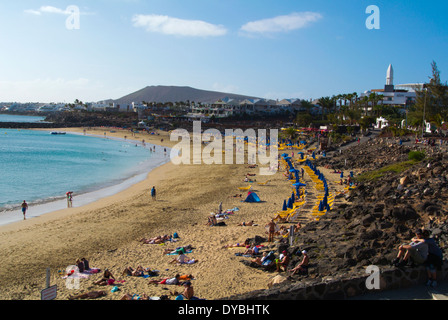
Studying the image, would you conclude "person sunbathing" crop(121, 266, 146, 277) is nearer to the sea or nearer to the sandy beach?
the sandy beach

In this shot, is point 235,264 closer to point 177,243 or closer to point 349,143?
point 177,243

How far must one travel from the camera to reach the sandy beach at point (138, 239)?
8.70m

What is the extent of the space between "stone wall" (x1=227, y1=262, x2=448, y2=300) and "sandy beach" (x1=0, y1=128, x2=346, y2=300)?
2.34 metres

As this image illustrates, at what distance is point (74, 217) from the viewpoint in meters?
15.9

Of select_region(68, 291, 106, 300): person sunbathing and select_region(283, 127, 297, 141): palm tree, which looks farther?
select_region(283, 127, 297, 141): palm tree

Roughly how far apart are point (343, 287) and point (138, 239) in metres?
8.34

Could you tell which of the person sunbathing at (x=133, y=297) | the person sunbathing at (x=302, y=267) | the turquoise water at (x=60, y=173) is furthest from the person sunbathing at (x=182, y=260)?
the turquoise water at (x=60, y=173)

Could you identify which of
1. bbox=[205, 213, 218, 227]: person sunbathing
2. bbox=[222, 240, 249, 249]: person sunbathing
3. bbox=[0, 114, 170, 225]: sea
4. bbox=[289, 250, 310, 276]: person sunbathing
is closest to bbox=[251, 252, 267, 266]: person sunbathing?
bbox=[289, 250, 310, 276]: person sunbathing

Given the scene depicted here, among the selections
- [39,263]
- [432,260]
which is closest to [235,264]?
[432,260]

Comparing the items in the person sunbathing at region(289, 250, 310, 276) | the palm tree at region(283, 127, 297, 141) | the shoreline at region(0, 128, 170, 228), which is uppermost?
the palm tree at region(283, 127, 297, 141)

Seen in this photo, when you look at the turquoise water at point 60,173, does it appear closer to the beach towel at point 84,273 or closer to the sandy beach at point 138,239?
the sandy beach at point 138,239

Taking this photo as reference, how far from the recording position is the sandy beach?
8.70m

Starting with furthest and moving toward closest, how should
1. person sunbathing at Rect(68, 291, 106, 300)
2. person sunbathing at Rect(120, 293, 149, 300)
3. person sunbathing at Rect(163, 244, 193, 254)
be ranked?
person sunbathing at Rect(163, 244, 193, 254) < person sunbathing at Rect(68, 291, 106, 300) < person sunbathing at Rect(120, 293, 149, 300)
